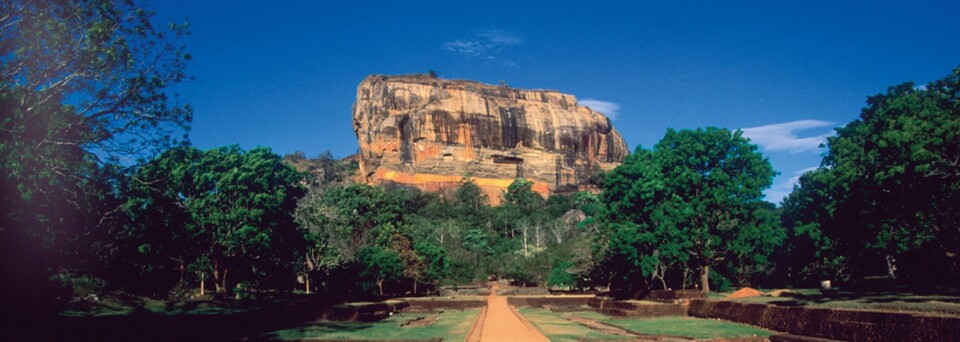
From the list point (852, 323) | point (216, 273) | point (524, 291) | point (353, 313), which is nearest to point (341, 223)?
point (216, 273)

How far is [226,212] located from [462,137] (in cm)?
7706

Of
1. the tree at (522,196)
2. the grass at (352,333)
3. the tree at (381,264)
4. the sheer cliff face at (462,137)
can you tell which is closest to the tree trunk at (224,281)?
the tree at (381,264)

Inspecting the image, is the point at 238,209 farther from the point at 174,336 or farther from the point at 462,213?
the point at 462,213

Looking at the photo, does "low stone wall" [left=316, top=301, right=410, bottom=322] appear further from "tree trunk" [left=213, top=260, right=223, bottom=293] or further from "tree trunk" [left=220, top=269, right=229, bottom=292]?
"tree trunk" [left=220, top=269, right=229, bottom=292]

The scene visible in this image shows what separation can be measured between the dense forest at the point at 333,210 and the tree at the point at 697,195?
100mm

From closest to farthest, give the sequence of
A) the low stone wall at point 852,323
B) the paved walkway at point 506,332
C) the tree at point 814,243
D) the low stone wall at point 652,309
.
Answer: the low stone wall at point 852,323, the paved walkway at point 506,332, the low stone wall at point 652,309, the tree at point 814,243

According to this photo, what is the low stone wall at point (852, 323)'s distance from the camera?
890cm

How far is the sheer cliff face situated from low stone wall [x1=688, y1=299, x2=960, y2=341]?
8677 cm

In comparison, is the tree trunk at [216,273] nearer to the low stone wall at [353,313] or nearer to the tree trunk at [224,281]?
the tree trunk at [224,281]

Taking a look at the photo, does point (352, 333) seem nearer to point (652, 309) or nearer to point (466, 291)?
point (652, 309)

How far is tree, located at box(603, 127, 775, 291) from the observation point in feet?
89.4

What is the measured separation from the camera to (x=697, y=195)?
28438mm

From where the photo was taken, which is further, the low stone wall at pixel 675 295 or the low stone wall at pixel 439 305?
the low stone wall at pixel 439 305

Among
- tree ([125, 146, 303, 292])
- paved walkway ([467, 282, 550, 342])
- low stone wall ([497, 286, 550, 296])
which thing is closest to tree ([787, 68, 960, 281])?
paved walkway ([467, 282, 550, 342])
